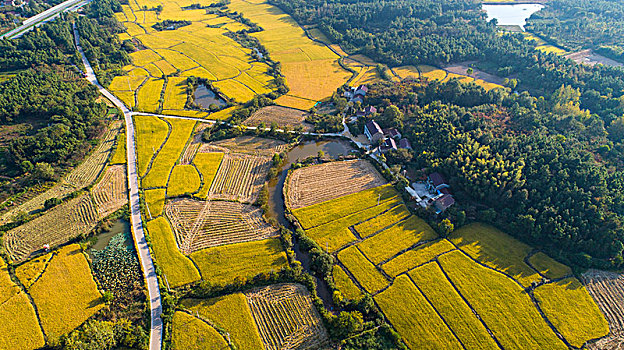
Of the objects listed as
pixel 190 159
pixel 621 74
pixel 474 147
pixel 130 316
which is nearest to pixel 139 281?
pixel 130 316

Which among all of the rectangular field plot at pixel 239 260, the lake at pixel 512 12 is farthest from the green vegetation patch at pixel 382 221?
the lake at pixel 512 12

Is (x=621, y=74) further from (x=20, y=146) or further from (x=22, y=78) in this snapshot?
(x=22, y=78)

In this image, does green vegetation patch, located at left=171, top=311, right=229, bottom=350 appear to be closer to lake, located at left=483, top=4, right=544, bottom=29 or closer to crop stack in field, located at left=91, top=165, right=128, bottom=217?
crop stack in field, located at left=91, top=165, right=128, bottom=217

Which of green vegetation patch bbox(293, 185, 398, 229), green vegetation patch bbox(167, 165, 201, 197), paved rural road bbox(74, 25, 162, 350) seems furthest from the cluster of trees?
paved rural road bbox(74, 25, 162, 350)

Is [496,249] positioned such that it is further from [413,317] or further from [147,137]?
[147,137]

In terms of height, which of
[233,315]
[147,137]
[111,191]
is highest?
[147,137]

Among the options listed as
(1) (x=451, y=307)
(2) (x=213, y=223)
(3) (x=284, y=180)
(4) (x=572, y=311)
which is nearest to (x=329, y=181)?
(3) (x=284, y=180)

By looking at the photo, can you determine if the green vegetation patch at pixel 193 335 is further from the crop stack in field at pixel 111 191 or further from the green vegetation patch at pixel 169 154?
the green vegetation patch at pixel 169 154
